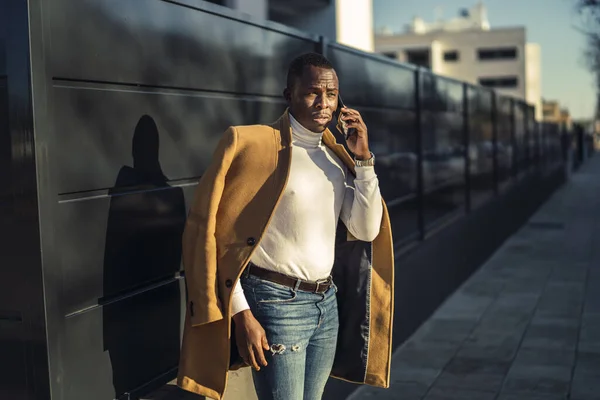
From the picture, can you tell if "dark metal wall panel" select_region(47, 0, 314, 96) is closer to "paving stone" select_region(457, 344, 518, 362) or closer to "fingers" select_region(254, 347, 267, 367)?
"fingers" select_region(254, 347, 267, 367)

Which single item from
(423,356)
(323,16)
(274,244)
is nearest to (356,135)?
(274,244)

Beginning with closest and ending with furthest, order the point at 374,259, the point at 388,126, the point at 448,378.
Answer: the point at 374,259, the point at 448,378, the point at 388,126

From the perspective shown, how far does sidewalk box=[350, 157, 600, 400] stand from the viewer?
239 inches

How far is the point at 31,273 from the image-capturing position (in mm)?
2904

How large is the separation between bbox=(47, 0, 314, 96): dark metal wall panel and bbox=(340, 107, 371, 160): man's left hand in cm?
92

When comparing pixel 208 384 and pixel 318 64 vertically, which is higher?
pixel 318 64

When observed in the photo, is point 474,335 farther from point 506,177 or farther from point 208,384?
point 506,177

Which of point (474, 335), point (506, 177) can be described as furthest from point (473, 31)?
point (474, 335)

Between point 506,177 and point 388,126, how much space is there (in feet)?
27.6

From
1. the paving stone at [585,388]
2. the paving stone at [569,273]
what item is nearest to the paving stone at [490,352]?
the paving stone at [585,388]

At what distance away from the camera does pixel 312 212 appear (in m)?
3.09

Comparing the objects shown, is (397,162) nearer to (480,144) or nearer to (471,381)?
(471,381)

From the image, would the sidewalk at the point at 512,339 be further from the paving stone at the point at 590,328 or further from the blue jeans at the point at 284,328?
the blue jeans at the point at 284,328

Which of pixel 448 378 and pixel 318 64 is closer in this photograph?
pixel 318 64
